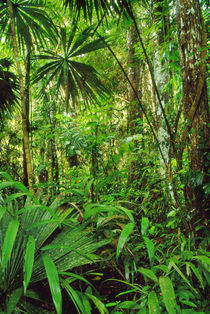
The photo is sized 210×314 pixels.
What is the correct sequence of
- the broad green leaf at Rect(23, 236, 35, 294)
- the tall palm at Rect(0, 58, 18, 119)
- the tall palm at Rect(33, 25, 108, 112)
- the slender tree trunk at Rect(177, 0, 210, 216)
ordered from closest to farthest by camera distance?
the broad green leaf at Rect(23, 236, 35, 294) < the slender tree trunk at Rect(177, 0, 210, 216) < the tall palm at Rect(33, 25, 108, 112) < the tall palm at Rect(0, 58, 18, 119)

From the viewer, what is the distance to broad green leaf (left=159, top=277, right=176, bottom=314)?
2.84ft

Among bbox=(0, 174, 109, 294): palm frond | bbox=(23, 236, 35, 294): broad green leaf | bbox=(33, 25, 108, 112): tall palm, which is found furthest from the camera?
bbox=(33, 25, 108, 112): tall palm

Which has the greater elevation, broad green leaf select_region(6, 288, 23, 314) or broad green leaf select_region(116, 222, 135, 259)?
broad green leaf select_region(116, 222, 135, 259)

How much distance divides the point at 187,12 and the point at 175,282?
2.31 metres

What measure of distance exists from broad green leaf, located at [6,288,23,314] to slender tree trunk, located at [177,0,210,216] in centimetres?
144

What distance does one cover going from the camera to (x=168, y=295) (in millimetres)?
917

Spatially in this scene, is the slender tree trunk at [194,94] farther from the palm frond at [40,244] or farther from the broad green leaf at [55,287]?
the broad green leaf at [55,287]

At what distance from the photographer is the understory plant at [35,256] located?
890 mm

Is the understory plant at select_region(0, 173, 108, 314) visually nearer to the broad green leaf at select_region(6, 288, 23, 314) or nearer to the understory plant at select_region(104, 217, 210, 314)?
the broad green leaf at select_region(6, 288, 23, 314)

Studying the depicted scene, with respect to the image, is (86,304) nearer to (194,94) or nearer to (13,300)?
(13,300)

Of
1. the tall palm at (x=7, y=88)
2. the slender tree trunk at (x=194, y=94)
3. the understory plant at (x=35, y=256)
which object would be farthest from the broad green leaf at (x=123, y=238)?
the tall palm at (x=7, y=88)

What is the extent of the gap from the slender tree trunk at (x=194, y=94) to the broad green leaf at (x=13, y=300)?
4.71 ft

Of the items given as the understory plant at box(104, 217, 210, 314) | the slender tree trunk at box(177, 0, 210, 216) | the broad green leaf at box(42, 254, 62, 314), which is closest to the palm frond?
the broad green leaf at box(42, 254, 62, 314)

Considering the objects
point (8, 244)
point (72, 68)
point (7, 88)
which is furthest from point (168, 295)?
point (7, 88)
